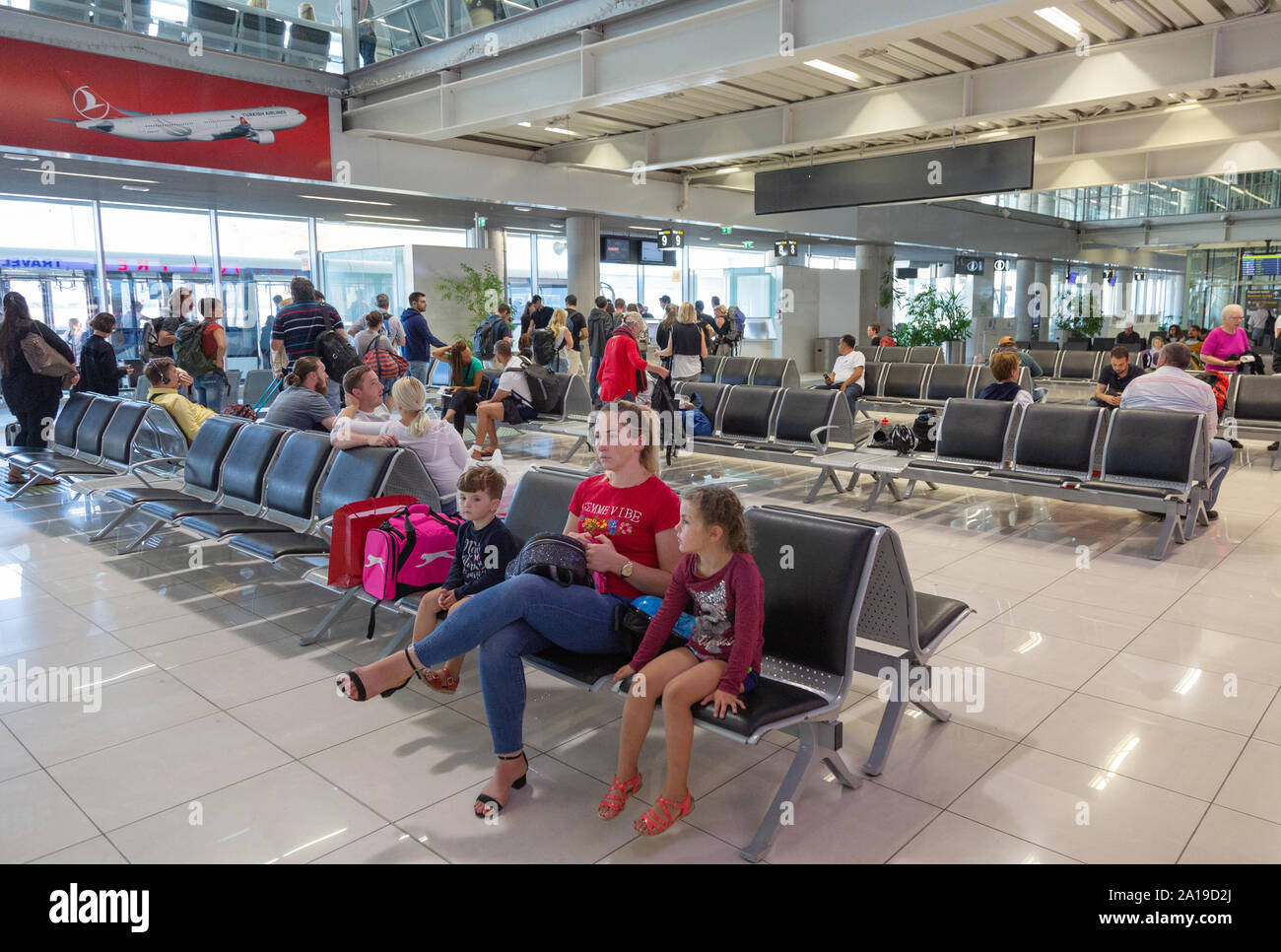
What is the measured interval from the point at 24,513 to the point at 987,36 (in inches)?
367

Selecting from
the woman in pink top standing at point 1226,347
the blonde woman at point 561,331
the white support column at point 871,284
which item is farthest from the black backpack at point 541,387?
the white support column at point 871,284

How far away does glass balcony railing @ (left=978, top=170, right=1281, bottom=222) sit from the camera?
24.2 m

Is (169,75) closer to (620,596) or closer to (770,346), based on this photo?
(620,596)

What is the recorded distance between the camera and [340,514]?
376 cm

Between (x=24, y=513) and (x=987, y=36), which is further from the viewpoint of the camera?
(x=987, y=36)

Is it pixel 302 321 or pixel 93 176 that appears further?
pixel 93 176

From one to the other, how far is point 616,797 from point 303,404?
3842 mm

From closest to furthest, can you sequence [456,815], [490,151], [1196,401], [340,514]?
[456,815]
[340,514]
[1196,401]
[490,151]

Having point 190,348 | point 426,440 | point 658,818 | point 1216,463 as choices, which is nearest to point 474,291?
→ point 190,348

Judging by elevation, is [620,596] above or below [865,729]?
above

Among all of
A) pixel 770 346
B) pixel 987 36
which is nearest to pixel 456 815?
pixel 987 36

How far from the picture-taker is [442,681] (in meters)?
3.48

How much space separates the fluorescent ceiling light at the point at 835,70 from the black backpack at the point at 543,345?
13.8 feet

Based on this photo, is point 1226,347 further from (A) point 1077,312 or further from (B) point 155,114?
(A) point 1077,312
